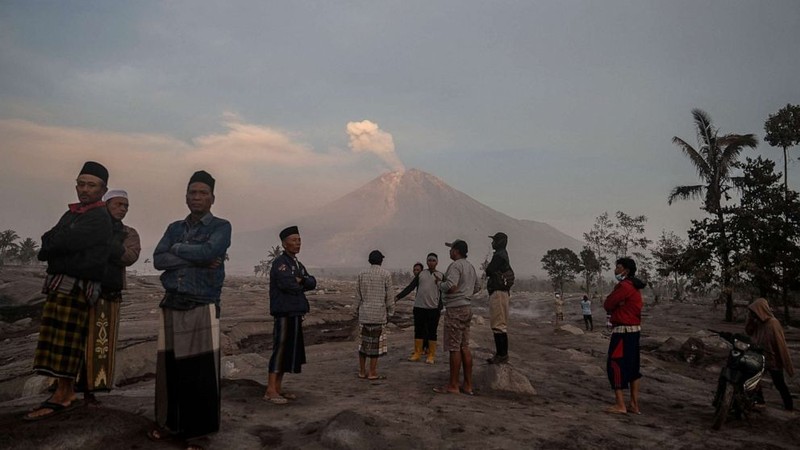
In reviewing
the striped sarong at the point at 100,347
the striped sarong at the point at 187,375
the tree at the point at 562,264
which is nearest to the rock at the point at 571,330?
the striped sarong at the point at 187,375

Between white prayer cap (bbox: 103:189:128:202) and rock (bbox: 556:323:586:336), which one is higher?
white prayer cap (bbox: 103:189:128:202)

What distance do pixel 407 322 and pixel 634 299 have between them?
47.8ft

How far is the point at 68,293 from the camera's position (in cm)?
370

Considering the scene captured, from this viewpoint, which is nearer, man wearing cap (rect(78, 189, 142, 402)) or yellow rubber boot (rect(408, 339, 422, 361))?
man wearing cap (rect(78, 189, 142, 402))

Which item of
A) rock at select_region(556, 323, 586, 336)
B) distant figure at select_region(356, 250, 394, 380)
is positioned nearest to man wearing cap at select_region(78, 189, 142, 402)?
distant figure at select_region(356, 250, 394, 380)

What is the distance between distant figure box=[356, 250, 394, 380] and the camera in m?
6.86

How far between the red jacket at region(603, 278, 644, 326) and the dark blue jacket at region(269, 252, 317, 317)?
3.88 meters

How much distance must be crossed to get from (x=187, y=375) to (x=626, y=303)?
5.13 metres

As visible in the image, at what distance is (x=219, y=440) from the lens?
379 cm

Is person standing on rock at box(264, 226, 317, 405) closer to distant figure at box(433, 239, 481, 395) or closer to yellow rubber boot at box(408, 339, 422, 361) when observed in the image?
distant figure at box(433, 239, 481, 395)

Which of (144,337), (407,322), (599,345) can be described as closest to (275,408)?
(144,337)

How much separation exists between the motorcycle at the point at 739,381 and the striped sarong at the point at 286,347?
16.7 feet

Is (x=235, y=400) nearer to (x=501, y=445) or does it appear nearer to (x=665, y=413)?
(x=501, y=445)

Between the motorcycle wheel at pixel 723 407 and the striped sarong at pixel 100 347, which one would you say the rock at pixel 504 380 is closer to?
the motorcycle wheel at pixel 723 407
